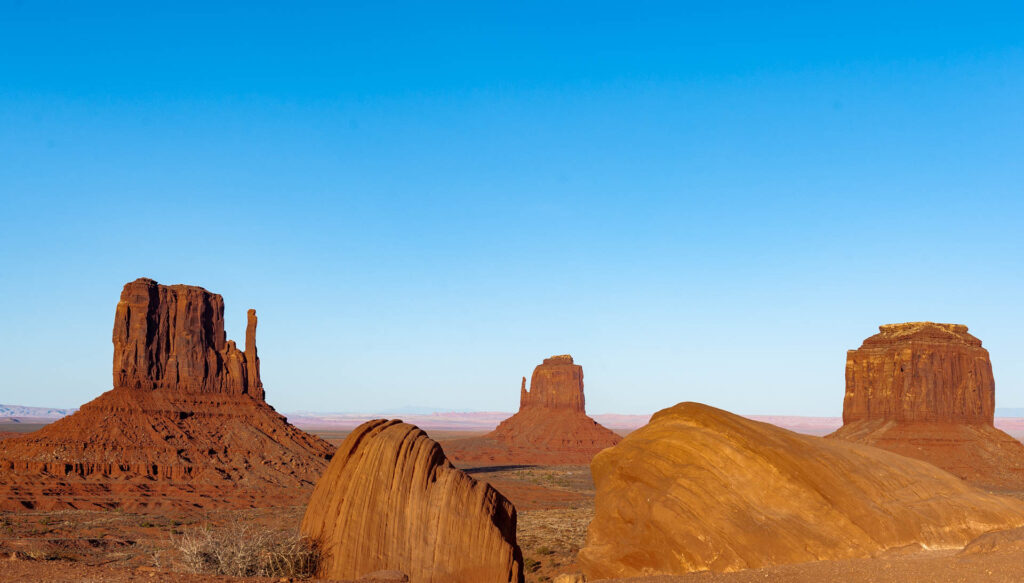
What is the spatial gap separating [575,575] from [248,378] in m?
67.4

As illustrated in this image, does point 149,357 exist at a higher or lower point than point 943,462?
higher

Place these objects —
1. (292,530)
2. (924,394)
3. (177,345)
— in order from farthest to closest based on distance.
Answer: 1. (924,394)
2. (177,345)
3. (292,530)

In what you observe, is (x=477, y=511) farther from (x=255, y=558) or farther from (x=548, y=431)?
(x=548, y=431)

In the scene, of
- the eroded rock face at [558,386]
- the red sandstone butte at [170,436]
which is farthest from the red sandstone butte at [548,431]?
the red sandstone butte at [170,436]

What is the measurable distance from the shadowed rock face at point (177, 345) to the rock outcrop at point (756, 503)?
63828 millimetres

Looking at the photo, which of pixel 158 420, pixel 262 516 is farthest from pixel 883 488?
pixel 158 420

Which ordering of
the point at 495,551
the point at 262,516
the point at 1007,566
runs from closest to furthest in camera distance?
the point at 1007,566 < the point at 495,551 < the point at 262,516

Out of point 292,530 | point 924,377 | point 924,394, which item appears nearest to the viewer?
point 292,530

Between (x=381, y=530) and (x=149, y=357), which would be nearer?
(x=381, y=530)

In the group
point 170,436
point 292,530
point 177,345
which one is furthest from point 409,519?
point 177,345

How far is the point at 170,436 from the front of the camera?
61.7m

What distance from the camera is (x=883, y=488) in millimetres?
14766

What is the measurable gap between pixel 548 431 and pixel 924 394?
6836cm

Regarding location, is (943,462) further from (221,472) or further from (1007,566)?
(1007,566)
